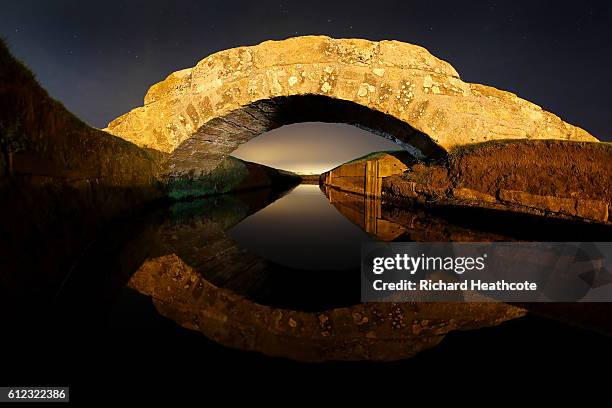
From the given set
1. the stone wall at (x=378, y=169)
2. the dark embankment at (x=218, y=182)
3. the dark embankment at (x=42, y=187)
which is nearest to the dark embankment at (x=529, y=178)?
the stone wall at (x=378, y=169)

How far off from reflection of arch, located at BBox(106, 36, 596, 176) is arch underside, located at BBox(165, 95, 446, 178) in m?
0.04

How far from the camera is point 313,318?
1178 mm

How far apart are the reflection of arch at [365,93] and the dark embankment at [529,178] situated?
16.4 inches

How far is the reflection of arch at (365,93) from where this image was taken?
3941 mm

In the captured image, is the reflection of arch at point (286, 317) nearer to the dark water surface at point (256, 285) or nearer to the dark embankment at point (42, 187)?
the dark water surface at point (256, 285)

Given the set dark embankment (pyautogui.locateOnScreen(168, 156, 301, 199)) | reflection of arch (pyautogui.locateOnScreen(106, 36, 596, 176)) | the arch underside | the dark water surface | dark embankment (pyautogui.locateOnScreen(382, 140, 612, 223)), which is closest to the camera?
the dark water surface

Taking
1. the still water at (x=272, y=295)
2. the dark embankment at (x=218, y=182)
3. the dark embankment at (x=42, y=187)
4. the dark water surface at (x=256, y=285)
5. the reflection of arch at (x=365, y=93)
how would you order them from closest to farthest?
the dark water surface at (x=256, y=285), the still water at (x=272, y=295), the dark embankment at (x=42, y=187), the reflection of arch at (x=365, y=93), the dark embankment at (x=218, y=182)

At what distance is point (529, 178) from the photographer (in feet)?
10.2

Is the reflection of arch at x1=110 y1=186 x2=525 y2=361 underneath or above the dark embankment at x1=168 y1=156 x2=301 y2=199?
underneath

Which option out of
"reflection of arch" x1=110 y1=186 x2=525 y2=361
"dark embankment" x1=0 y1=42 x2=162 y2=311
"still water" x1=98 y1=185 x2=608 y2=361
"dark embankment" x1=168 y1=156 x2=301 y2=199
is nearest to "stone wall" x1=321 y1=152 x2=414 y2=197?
"still water" x1=98 y1=185 x2=608 y2=361

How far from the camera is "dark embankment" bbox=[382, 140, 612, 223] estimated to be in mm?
2551

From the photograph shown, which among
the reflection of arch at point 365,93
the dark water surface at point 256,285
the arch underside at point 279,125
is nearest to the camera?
the dark water surface at point 256,285

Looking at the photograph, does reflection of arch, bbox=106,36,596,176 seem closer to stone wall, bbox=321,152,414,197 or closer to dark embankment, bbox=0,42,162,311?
stone wall, bbox=321,152,414,197

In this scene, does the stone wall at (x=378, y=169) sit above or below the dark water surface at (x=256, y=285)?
above
